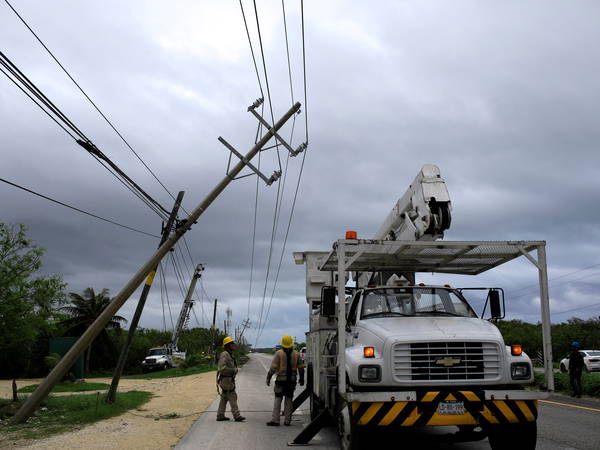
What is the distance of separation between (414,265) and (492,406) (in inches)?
111

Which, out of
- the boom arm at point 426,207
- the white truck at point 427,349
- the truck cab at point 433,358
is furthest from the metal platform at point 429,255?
the truck cab at point 433,358

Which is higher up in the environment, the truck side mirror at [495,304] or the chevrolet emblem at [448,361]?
the truck side mirror at [495,304]

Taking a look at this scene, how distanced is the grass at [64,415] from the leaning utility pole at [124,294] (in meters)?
0.52

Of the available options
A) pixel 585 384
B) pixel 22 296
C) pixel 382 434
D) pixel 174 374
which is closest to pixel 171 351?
pixel 174 374

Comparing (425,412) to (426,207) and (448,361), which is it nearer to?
(448,361)

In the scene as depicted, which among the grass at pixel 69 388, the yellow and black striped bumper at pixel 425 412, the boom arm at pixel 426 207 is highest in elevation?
the boom arm at pixel 426 207

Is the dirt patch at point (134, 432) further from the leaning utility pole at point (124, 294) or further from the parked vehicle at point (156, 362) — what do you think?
the parked vehicle at point (156, 362)

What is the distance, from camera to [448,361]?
6.87m

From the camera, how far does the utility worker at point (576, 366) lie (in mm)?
16219

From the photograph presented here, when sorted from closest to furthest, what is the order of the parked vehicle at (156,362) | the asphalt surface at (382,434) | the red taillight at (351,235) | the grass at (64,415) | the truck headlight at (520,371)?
1. the truck headlight at (520,371)
2. the red taillight at (351,235)
3. the asphalt surface at (382,434)
4. the grass at (64,415)
5. the parked vehicle at (156,362)

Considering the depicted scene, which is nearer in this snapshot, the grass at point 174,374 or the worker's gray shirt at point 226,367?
the worker's gray shirt at point 226,367

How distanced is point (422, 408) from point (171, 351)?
5146 centimetres

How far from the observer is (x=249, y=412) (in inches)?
539

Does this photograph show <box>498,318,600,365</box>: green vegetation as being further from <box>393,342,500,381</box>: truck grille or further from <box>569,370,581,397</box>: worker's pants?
<box>393,342,500,381</box>: truck grille
